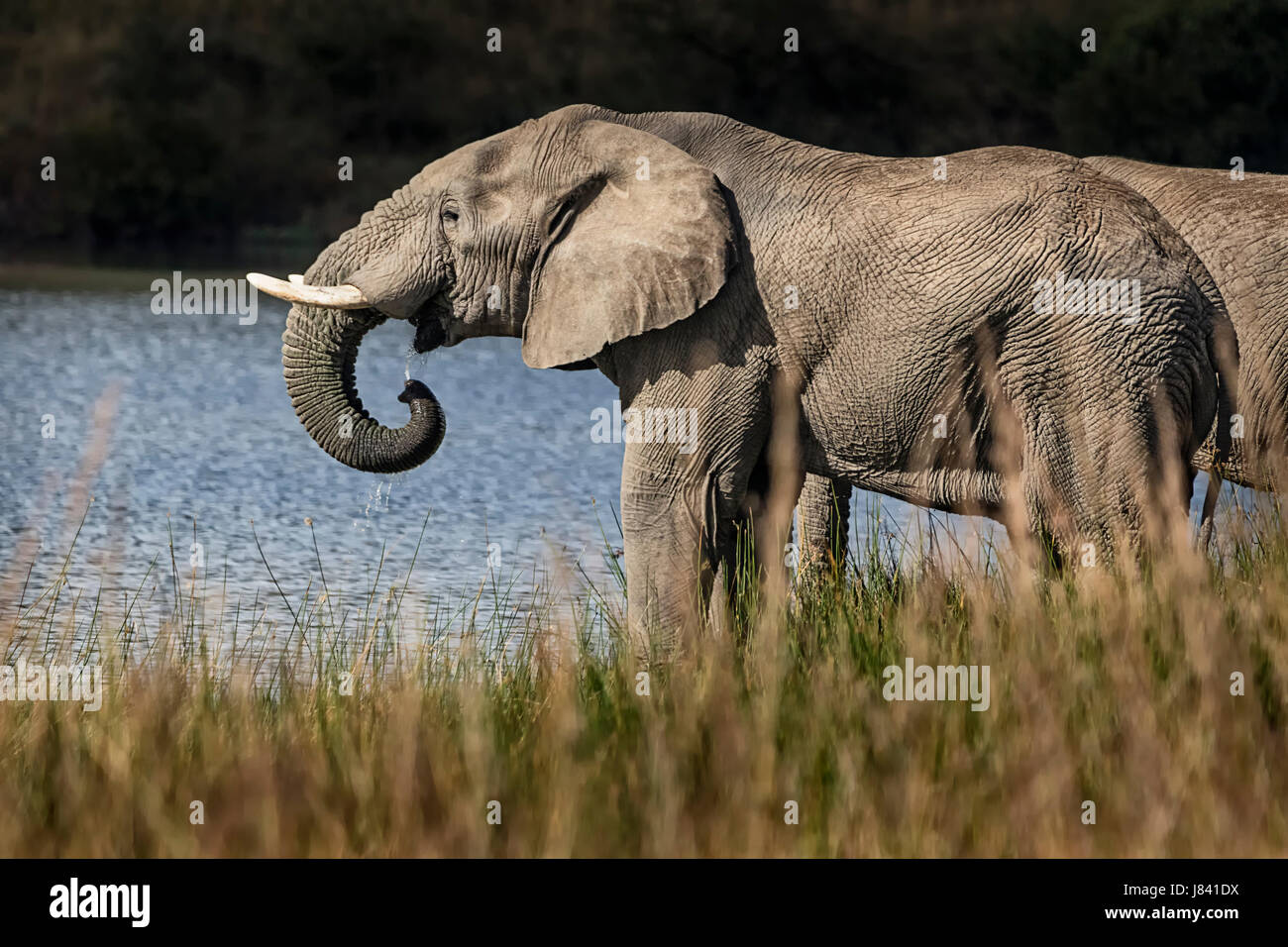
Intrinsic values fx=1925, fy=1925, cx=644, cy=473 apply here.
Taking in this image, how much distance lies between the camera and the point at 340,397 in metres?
7.12

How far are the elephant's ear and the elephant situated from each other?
159 cm

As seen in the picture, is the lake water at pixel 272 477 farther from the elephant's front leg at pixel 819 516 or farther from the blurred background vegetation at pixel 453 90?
the blurred background vegetation at pixel 453 90

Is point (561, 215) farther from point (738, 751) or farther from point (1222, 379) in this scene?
point (738, 751)

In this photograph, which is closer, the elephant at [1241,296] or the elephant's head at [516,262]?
the elephant's head at [516,262]

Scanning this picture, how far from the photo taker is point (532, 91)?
169ft

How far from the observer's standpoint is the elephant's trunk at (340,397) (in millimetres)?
7113

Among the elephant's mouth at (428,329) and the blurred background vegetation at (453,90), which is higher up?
the blurred background vegetation at (453,90)

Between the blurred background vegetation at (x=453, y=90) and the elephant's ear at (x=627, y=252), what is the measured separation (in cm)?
3525

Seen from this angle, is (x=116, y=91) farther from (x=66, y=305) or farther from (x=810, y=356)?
(x=810, y=356)

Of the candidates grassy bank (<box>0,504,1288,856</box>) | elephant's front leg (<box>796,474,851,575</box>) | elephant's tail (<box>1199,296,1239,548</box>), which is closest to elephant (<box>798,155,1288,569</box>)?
elephant's front leg (<box>796,474,851,575</box>)

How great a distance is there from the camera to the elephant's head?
21.9 ft

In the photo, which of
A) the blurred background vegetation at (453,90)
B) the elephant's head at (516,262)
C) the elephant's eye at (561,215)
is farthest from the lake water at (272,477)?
the blurred background vegetation at (453,90)

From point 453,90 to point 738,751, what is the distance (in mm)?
46784

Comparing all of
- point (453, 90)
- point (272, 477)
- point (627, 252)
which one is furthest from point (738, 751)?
point (453, 90)
